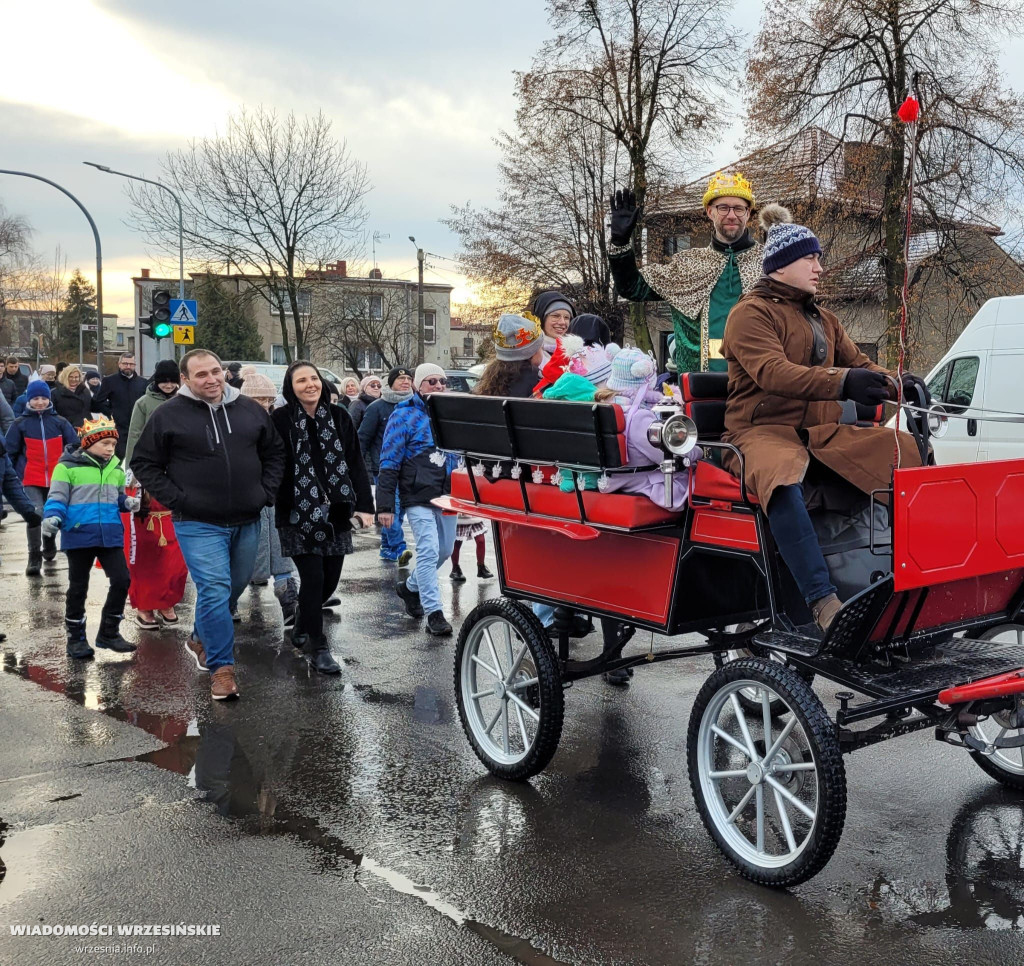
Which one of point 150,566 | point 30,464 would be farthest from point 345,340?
point 150,566

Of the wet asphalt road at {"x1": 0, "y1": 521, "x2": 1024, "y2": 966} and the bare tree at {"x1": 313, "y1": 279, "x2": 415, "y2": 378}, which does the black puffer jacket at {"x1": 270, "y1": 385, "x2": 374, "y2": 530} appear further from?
the bare tree at {"x1": 313, "y1": 279, "x2": 415, "y2": 378}

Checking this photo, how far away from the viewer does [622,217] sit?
5219mm

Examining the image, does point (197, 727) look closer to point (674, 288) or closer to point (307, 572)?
point (307, 572)

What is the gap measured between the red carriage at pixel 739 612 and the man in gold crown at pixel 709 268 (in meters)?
1.09

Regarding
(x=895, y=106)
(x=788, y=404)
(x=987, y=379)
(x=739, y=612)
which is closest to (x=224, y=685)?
(x=739, y=612)

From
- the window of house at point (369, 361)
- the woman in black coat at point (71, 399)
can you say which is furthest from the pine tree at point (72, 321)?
the woman in black coat at point (71, 399)

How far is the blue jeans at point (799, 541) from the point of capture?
3732 millimetres

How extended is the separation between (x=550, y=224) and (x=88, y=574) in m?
25.6

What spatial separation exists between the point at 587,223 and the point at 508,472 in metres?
27.2

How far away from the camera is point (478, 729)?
16.6ft

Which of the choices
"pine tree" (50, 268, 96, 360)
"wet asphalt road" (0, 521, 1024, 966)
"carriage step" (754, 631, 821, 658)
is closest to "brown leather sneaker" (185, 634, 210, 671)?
"wet asphalt road" (0, 521, 1024, 966)

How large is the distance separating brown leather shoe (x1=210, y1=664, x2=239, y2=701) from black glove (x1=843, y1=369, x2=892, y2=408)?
4000mm

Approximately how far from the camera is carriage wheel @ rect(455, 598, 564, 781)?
4.64 meters

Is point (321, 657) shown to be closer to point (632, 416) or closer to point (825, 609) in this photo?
point (632, 416)
